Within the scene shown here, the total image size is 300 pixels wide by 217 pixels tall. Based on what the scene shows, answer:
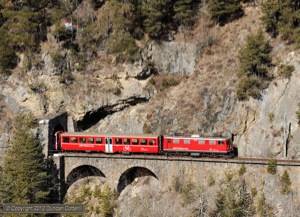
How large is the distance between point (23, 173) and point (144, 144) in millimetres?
14329

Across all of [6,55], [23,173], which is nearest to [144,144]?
[23,173]

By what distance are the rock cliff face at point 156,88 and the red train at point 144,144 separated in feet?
15.5

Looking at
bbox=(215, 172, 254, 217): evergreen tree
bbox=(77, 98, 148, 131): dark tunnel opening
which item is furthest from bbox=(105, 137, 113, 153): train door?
bbox=(215, 172, 254, 217): evergreen tree

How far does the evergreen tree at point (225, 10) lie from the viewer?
193 ft

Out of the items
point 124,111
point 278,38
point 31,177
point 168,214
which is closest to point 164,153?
point 168,214

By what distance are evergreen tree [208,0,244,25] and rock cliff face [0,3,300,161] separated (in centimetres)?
125

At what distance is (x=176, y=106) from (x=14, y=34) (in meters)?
26.4

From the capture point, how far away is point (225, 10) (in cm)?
5903

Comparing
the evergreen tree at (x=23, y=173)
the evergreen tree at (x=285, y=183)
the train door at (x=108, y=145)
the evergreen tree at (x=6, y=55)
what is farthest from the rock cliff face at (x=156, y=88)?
the evergreen tree at (x=285, y=183)

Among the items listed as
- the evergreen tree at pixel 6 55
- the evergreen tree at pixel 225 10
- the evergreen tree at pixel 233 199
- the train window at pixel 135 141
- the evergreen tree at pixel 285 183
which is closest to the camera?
the evergreen tree at pixel 233 199

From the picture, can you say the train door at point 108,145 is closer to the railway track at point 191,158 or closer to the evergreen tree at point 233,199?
the railway track at point 191,158

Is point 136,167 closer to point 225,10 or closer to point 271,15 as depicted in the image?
point 225,10

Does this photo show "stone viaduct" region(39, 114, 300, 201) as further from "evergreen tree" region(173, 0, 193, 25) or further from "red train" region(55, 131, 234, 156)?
"evergreen tree" region(173, 0, 193, 25)

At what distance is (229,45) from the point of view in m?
58.3
